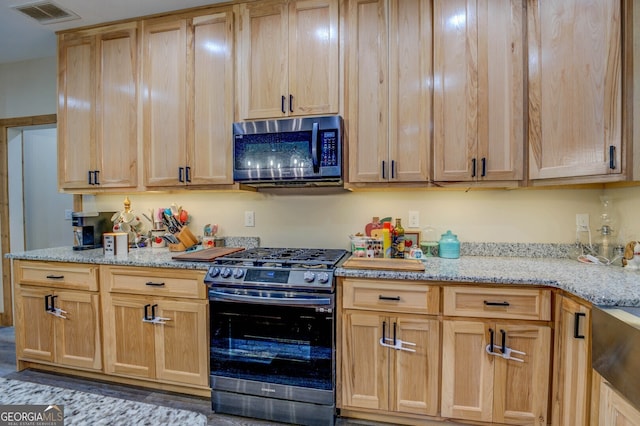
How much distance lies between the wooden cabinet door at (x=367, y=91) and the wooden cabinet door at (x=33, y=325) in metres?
2.40

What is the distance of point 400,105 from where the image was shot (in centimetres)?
203

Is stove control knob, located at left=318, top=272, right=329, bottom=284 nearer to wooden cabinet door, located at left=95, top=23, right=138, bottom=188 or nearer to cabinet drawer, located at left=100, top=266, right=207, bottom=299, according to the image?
cabinet drawer, located at left=100, top=266, right=207, bottom=299

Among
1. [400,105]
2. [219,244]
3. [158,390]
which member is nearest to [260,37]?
[400,105]

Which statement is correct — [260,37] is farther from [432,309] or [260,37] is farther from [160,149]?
Answer: [432,309]

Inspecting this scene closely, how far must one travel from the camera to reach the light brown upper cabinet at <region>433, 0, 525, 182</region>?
1.88 meters

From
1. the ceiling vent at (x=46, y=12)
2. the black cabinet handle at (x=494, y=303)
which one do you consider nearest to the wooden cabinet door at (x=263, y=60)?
the ceiling vent at (x=46, y=12)

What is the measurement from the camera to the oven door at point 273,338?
5.86 ft

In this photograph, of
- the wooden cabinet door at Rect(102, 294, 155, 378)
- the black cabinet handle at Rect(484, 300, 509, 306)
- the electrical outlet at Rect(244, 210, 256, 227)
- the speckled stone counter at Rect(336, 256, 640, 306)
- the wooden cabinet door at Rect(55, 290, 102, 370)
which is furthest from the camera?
the electrical outlet at Rect(244, 210, 256, 227)

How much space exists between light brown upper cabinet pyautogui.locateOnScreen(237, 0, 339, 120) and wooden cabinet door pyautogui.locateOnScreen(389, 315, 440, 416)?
55.4 inches

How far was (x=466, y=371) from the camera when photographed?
5.49ft

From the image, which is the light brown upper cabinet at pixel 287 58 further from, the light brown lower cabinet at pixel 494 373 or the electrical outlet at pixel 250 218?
the light brown lower cabinet at pixel 494 373

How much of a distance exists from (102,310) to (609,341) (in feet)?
8.92

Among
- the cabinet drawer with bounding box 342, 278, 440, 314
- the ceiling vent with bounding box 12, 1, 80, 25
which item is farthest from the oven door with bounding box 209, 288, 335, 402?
the ceiling vent with bounding box 12, 1, 80, 25

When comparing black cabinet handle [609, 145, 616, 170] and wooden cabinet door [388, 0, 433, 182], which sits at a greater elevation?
wooden cabinet door [388, 0, 433, 182]
